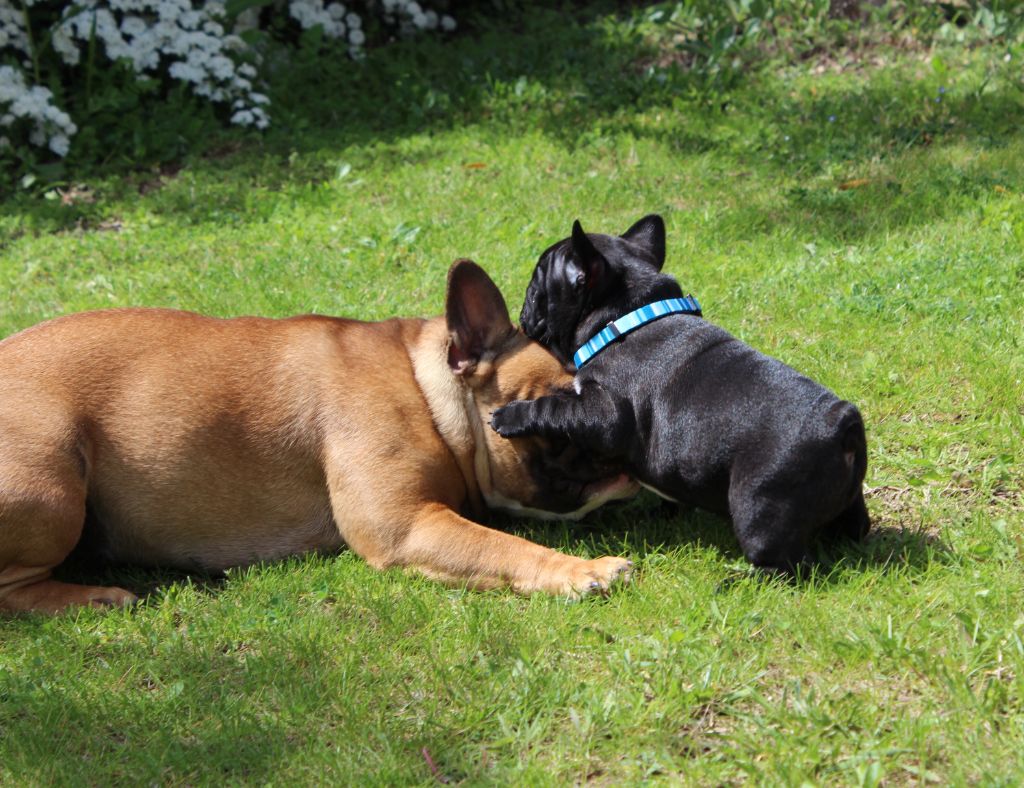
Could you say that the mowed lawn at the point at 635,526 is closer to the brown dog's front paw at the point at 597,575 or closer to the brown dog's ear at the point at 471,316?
the brown dog's front paw at the point at 597,575

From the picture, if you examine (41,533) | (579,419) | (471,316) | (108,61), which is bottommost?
(41,533)

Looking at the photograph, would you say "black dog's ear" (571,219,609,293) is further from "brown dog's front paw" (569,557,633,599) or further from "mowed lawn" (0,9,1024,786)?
"brown dog's front paw" (569,557,633,599)

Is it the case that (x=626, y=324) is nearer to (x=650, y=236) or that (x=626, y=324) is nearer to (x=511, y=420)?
(x=511, y=420)

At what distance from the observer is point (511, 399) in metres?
4.79

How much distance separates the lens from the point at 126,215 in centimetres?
852

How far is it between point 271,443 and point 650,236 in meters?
1.91

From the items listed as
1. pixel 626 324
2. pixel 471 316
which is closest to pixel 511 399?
pixel 471 316

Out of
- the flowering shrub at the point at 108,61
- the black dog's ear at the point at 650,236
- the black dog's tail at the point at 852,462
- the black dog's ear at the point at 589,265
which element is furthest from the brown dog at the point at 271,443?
the flowering shrub at the point at 108,61

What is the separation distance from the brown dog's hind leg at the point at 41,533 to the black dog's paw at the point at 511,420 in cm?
155

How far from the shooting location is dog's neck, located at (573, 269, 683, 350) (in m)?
4.74

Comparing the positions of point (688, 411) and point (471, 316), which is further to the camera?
point (471, 316)

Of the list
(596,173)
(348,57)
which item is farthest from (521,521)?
(348,57)

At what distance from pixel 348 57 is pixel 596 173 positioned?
378 cm

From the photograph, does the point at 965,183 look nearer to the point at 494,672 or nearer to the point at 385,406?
the point at 385,406
